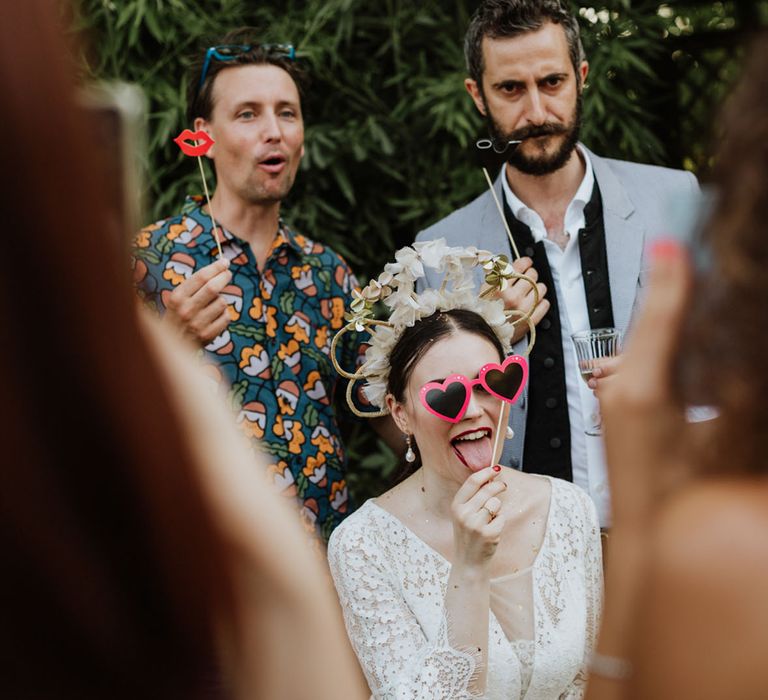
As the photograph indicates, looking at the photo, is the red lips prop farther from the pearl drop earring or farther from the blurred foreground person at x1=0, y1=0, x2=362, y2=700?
the blurred foreground person at x1=0, y1=0, x2=362, y2=700

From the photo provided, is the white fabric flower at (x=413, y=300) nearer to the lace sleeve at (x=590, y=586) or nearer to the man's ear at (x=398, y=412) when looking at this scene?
the man's ear at (x=398, y=412)

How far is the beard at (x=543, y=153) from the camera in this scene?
319 cm

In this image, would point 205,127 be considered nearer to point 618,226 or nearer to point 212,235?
point 212,235

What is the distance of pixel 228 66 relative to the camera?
11.3ft

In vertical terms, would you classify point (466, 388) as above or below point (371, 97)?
below

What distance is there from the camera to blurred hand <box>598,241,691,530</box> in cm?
93

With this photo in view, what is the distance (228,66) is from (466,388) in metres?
1.60

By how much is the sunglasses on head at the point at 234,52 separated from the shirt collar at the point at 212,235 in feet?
1.54

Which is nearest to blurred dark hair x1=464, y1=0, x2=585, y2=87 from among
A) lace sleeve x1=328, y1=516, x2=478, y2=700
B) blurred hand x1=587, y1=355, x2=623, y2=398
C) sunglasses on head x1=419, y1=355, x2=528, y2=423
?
blurred hand x1=587, y1=355, x2=623, y2=398

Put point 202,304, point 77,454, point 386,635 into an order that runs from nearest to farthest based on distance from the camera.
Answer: point 77,454 → point 386,635 → point 202,304

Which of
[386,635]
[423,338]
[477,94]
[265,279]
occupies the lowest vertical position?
[386,635]

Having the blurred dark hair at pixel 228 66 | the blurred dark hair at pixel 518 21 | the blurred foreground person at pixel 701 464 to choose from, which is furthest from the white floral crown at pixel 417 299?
the blurred foreground person at pixel 701 464

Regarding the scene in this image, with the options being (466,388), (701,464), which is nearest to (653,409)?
(701,464)

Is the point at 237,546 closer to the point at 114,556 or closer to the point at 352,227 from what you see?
the point at 114,556
